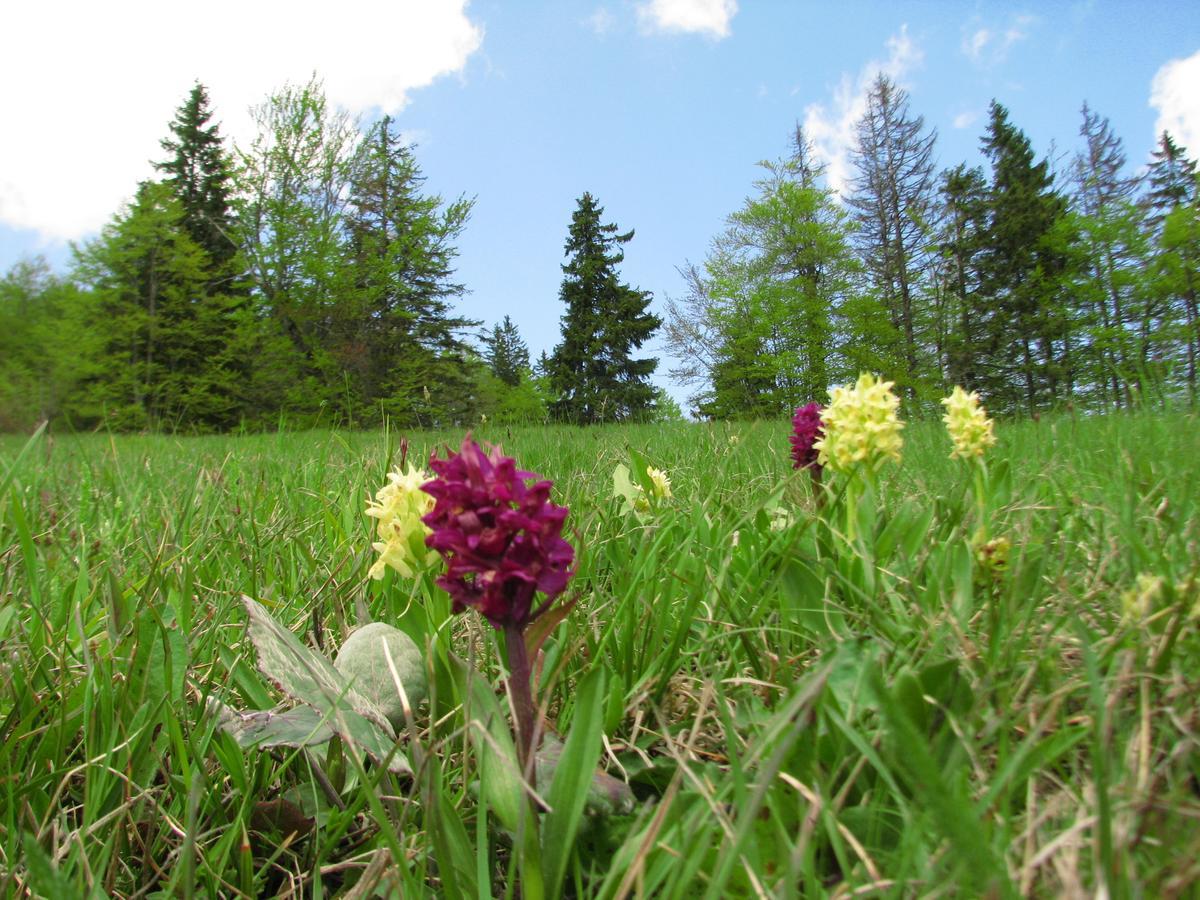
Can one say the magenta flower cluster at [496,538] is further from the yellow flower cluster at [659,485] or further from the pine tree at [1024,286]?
the pine tree at [1024,286]

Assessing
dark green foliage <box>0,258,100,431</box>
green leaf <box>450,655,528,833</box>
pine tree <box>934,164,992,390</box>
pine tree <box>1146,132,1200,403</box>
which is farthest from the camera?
pine tree <box>934,164,992,390</box>

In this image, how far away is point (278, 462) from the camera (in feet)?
11.2

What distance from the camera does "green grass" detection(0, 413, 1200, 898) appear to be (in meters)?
0.58

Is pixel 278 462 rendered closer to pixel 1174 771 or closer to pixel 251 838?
pixel 251 838

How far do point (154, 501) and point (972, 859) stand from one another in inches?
115

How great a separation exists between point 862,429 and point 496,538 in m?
1.26

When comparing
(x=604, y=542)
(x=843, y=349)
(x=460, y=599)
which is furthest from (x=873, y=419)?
(x=843, y=349)

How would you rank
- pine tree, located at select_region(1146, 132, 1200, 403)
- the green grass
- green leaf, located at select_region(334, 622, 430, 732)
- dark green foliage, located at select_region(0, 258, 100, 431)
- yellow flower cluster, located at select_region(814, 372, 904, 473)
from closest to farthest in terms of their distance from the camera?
1. the green grass
2. green leaf, located at select_region(334, 622, 430, 732)
3. yellow flower cluster, located at select_region(814, 372, 904, 473)
4. pine tree, located at select_region(1146, 132, 1200, 403)
5. dark green foliage, located at select_region(0, 258, 100, 431)

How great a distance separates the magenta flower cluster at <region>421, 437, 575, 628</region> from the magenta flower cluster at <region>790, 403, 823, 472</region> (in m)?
1.41

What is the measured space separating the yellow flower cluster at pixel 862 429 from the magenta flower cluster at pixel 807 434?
0.83 ft

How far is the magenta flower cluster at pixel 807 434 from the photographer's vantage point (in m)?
2.03

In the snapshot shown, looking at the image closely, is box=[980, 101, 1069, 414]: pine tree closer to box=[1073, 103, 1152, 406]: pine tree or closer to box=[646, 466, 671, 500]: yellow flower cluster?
box=[1073, 103, 1152, 406]: pine tree

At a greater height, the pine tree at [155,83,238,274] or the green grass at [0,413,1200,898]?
the pine tree at [155,83,238,274]

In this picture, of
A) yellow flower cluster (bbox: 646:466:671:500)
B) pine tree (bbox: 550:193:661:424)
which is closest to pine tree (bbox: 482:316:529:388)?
pine tree (bbox: 550:193:661:424)
